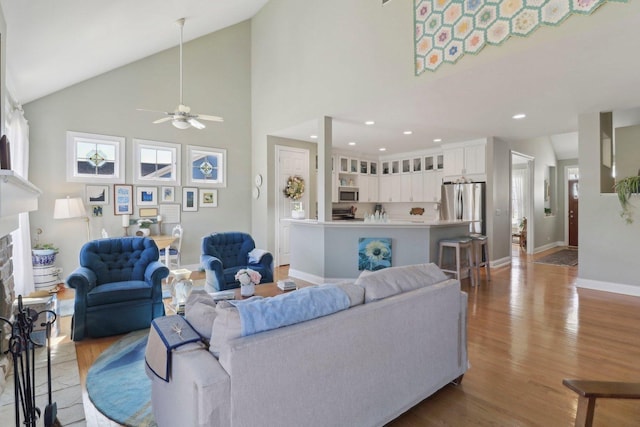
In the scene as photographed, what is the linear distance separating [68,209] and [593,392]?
579cm

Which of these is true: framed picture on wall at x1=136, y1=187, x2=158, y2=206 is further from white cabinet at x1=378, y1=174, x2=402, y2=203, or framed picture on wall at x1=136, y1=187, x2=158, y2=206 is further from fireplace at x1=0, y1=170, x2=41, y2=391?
white cabinet at x1=378, y1=174, x2=402, y2=203

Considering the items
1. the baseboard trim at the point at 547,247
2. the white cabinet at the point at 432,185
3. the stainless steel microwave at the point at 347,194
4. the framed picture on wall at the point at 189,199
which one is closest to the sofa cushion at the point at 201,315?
the framed picture on wall at the point at 189,199

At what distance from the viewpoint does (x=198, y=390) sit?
1212 mm

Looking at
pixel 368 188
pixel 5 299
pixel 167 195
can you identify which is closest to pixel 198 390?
pixel 5 299

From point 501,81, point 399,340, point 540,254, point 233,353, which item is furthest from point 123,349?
point 540,254

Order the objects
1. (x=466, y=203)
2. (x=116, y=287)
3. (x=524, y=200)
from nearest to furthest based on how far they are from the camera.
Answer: (x=116, y=287)
(x=466, y=203)
(x=524, y=200)

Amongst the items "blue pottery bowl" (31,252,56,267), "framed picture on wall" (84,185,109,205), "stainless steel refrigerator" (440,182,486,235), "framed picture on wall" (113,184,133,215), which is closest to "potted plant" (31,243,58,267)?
"blue pottery bowl" (31,252,56,267)

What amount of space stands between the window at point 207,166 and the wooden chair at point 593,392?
240 inches

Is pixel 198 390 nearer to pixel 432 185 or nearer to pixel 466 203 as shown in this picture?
pixel 466 203

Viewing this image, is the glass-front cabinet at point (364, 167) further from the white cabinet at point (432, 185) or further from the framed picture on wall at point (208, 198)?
the framed picture on wall at point (208, 198)

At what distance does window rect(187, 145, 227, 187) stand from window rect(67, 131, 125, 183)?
1146 mm

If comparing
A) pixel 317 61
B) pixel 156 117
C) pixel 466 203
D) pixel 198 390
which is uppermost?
pixel 317 61

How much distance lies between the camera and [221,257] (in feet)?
14.4

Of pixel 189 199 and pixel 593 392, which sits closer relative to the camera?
Answer: pixel 593 392
